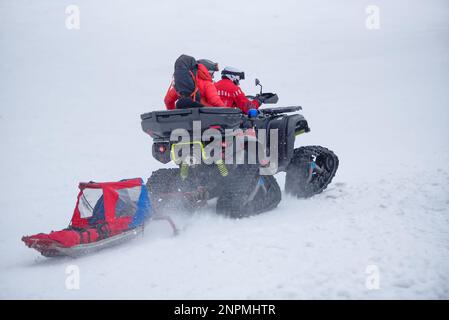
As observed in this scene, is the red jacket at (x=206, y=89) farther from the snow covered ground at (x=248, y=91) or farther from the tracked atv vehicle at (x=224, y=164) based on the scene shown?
the snow covered ground at (x=248, y=91)

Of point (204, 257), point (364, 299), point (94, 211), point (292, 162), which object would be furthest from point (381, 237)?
point (94, 211)

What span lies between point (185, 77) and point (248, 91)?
914 centimetres

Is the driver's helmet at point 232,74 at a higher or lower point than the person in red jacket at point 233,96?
higher

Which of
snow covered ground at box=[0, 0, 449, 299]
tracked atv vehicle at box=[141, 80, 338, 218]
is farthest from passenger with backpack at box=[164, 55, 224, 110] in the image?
snow covered ground at box=[0, 0, 449, 299]

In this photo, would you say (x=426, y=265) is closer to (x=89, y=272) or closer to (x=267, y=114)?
(x=89, y=272)

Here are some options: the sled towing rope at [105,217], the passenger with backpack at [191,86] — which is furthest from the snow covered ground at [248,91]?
the passenger with backpack at [191,86]

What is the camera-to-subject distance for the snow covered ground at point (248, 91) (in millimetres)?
3355

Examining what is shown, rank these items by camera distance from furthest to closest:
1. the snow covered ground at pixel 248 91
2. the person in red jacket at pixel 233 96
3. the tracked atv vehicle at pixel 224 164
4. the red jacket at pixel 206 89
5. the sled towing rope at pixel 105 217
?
the person in red jacket at pixel 233 96, the red jacket at pixel 206 89, the tracked atv vehicle at pixel 224 164, the sled towing rope at pixel 105 217, the snow covered ground at pixel 248 91

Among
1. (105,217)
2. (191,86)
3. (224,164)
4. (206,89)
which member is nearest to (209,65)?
(206,89)

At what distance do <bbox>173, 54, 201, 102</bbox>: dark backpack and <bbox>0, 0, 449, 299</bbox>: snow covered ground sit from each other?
51.5 inches

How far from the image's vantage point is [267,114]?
19.4 ft

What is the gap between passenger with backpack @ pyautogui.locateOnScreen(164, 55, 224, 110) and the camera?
4812 mm

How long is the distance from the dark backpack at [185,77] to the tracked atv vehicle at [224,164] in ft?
0.95

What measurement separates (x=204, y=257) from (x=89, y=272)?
3.00ft
